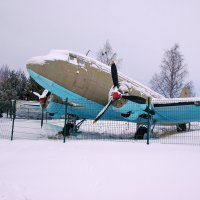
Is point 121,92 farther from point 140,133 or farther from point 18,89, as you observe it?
point 18,89

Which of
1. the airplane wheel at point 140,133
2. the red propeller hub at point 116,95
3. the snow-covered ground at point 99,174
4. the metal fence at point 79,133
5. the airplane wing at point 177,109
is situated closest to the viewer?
the snow-covered ground at point 99,174

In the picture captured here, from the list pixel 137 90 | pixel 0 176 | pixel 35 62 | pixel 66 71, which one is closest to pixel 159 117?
pixel 137 90

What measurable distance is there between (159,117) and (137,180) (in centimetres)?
1261

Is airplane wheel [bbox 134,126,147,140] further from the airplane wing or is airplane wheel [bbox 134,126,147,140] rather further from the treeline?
the treeline

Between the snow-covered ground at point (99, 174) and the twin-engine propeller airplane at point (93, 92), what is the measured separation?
4948 mm

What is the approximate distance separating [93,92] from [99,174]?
934 cm

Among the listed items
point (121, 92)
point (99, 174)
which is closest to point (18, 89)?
point (121, 92)

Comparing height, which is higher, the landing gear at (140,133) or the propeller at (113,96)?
the propeller at (113,96)

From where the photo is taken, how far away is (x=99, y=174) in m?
6.07

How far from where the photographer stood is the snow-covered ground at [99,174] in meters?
4.81

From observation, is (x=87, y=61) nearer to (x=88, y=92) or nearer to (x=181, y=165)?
(x=88, y=92)

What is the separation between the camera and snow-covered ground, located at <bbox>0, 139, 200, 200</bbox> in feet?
15.8

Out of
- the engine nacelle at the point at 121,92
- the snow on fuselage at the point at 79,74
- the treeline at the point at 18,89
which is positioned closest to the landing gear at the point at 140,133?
the engine nacelle at the point at 121,92

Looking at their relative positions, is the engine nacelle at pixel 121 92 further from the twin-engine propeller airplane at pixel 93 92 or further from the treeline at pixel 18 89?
the treeline at pixel 18 89
